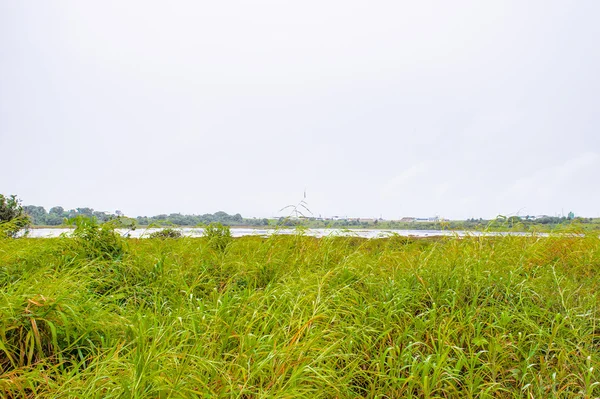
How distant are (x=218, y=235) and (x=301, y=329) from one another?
3365mm

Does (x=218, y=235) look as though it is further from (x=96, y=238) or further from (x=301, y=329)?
(x=301, y=329)

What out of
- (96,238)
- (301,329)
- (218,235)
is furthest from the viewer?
(218,235)

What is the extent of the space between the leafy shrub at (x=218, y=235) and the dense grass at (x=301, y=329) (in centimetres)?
81

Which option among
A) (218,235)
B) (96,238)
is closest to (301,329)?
(96,238)

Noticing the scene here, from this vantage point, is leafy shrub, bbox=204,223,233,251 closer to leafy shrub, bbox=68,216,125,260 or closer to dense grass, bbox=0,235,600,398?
dense grass, bbox=0,235,600,398

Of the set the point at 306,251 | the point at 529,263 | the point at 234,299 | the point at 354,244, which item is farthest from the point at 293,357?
the point at 354,244

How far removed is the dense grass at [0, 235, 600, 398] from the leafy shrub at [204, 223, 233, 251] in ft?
2.65

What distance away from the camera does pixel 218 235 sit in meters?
5.34

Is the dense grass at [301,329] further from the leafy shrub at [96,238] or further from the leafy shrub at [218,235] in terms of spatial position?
the leafy shrub at [218,235]

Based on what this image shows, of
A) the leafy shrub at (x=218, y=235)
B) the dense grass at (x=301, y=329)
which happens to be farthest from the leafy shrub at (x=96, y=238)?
the leafy shrub at (x=218, y=235)

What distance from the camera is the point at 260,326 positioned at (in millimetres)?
2801

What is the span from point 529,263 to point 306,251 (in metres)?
2.50

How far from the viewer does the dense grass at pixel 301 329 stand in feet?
7.00

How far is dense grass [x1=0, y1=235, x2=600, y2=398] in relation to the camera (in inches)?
84.0
